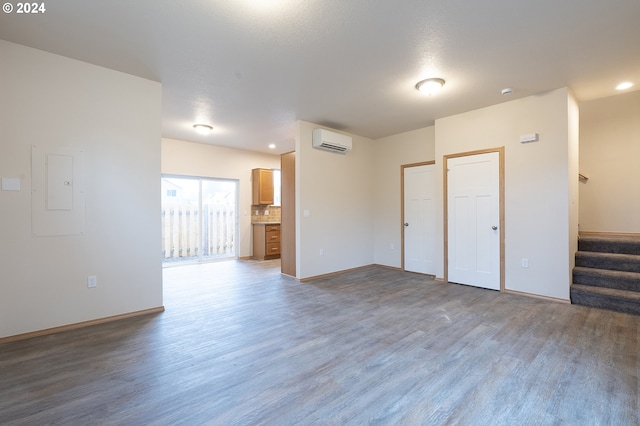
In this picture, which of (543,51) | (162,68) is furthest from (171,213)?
(543,51)

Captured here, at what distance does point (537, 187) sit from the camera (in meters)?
3.91

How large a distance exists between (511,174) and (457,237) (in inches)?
48.3

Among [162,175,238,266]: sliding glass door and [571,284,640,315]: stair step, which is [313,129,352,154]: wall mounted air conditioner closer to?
[162,175,238,266]: sliding glass door

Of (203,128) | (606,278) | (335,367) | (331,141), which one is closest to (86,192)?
(203,128)

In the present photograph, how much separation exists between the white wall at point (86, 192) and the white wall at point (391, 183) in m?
4.25

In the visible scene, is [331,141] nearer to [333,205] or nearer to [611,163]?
[333,205]

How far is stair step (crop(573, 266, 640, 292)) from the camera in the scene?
352cm

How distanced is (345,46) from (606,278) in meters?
4.28

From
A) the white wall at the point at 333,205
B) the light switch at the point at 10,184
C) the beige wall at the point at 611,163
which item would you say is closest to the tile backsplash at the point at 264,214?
the white wall at the point at 333,205

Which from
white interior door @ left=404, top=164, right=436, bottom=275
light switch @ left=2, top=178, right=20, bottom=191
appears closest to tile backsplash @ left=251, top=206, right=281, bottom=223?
white interior door @ left=404, top=164, right=436, bottom=275

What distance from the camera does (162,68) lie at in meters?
3.14

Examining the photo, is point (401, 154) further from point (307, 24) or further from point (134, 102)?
point (134, 102)

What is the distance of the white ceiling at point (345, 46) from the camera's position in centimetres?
225

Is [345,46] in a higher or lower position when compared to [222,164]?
higher
